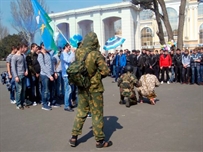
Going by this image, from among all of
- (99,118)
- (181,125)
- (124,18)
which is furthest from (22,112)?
(124,18)

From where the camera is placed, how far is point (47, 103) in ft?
25.4

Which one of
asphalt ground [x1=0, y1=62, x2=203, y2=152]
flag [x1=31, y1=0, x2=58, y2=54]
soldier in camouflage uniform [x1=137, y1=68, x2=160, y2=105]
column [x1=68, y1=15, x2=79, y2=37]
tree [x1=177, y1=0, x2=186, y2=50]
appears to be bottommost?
asphalt ground [x1=0, y1=62, x2=203, y2=152]

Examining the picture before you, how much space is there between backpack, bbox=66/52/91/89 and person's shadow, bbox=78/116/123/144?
4.16ft

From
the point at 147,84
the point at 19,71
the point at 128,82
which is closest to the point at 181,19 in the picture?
the point at 147,84

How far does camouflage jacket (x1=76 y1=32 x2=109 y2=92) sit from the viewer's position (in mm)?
4336

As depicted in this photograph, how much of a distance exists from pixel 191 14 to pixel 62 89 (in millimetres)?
53257

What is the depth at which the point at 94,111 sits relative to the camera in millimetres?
4469

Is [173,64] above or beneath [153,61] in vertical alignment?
beneath

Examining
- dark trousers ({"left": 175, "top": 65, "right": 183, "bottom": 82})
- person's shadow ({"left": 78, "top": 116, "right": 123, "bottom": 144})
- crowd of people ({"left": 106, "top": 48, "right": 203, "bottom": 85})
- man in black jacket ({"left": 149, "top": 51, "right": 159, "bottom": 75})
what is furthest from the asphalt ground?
man in black jacket ({"left": 149, "top": 51, "right": 159, "bottom": 75})

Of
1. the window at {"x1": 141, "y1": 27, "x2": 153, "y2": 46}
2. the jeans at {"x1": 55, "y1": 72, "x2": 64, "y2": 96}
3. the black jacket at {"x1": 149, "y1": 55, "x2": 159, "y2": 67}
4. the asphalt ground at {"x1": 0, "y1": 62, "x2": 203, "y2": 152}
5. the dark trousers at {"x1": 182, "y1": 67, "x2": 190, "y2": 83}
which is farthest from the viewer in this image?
the window at {"x1": 141, "y1": 27, "x2": 153, "y2": 46}

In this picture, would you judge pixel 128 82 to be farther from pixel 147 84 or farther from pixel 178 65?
pixel 178 65

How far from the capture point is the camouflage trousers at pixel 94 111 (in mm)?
4426

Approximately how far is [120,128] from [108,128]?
0.91 feet

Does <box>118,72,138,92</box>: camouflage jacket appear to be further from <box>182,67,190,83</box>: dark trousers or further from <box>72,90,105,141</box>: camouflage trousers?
<box>182,67,190,83</box>: dark trousers
